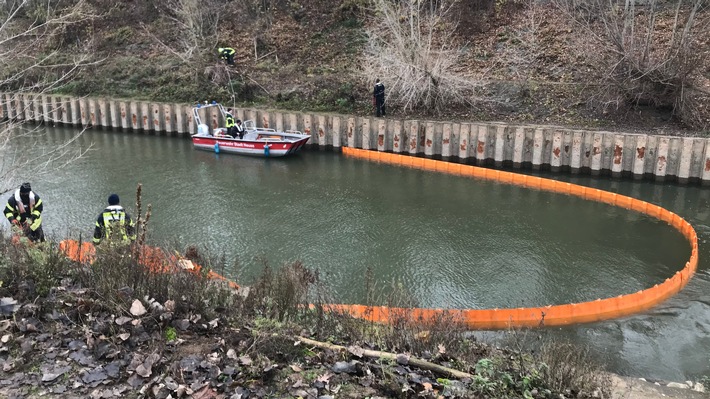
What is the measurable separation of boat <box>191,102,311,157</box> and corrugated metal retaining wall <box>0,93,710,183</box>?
767mm

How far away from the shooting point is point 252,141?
2117cm

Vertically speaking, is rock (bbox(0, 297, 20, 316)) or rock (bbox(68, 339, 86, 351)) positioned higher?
rock (bbox(0, 297, 20, 316))

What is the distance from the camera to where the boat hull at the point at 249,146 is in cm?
2086

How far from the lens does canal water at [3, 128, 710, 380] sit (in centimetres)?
1005

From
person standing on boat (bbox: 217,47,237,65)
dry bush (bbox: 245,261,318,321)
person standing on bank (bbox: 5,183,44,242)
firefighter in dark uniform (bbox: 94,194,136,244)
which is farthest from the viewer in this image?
person standing on boat (bbox: 217,47,237,65)

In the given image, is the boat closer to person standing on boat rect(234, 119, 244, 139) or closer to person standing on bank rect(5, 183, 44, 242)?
person standing on boat rect(234, 119, 244, 139)

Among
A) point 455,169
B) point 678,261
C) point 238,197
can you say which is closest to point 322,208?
point 238,197

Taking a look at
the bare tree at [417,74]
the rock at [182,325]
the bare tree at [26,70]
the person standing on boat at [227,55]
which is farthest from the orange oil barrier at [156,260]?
the person standing on boat at [227,55]

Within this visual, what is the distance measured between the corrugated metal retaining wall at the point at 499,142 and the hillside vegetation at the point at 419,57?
167 centimetres

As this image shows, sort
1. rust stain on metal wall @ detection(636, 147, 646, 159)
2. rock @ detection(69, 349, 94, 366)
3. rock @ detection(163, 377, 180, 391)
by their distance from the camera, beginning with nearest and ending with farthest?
rock @ detection(163, 377, 180, 391)
rock @ detection(69, 349, 94, 366)
rust stain on metal wall @ detection(636, 147, 646, 159)

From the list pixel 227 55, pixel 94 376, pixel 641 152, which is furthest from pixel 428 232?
pixel 227 55

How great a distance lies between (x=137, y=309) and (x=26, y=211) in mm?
6213

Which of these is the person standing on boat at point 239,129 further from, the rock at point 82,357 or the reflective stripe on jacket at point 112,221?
the rock at point 82,357

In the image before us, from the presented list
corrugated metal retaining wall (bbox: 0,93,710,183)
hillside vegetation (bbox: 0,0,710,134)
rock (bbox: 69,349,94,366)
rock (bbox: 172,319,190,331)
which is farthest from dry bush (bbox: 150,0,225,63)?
rock (bbox: 69,349,94,366)
